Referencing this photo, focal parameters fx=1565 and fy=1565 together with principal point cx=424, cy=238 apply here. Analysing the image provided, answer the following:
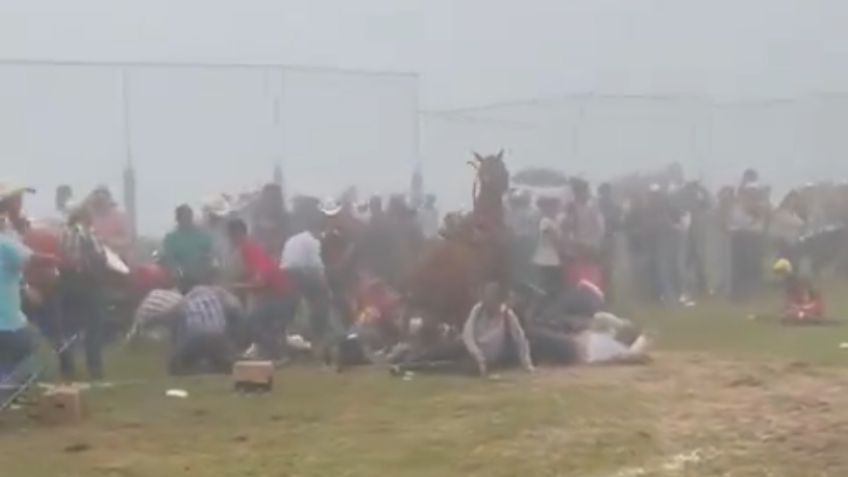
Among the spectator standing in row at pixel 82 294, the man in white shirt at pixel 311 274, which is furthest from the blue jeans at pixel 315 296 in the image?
the spectator standing in row at pixel 82 294

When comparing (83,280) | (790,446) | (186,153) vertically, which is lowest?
(790,446)

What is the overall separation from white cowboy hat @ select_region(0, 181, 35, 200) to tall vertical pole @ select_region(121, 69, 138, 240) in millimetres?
901

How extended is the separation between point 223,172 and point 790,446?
20.4 ft

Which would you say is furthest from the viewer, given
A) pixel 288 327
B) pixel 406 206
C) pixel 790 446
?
pixel 406 206

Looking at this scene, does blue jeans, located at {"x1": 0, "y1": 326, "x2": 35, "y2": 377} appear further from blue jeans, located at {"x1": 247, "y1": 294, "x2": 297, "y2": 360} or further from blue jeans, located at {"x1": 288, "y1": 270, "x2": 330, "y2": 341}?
blue jeans, located at {"x1": 288, "y1": 270, "x2": 330, "y2": 341}

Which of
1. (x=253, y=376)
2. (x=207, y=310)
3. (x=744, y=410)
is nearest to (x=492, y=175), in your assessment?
(x=207, y=310)

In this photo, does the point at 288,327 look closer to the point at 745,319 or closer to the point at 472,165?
the point at 472,165

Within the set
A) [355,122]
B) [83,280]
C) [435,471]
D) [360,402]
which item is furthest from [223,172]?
[435,471]

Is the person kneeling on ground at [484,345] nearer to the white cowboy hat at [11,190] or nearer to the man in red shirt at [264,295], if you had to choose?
the man in red shirt at [264,295]

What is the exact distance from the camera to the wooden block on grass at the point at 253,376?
1047cm

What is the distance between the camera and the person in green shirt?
12.2 m

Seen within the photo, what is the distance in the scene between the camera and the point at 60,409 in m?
9.48

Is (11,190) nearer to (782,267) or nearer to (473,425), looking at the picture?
(473,425)

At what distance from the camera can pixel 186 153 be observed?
13047mm
